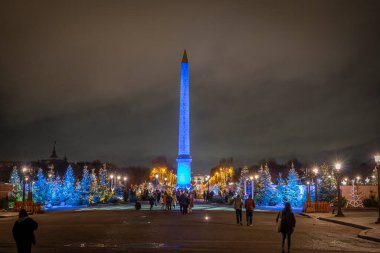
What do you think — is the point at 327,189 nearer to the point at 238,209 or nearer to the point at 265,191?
the point at 265,191

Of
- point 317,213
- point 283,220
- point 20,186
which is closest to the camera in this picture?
point 283,220

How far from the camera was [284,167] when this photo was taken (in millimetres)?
171375

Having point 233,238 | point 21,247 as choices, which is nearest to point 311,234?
point 233,238

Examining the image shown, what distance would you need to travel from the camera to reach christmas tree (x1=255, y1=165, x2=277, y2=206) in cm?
6034

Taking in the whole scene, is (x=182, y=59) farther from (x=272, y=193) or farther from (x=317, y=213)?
(x=317, y=213)

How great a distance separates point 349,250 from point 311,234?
19.0 feet

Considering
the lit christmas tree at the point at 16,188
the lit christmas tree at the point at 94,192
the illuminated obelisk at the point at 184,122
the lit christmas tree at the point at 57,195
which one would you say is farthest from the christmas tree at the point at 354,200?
the illuminated obelisk at the point at 184,122

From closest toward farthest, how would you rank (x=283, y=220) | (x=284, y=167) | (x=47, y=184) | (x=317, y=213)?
(x=283, y=220) < (x=317, y=213) < (x=47, y=184) < (x=284, y=167)

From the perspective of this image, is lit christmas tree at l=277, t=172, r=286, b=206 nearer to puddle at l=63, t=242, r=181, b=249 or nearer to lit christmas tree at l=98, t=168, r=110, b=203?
lit christmas tree at l=98, t=168, r=110, b=203

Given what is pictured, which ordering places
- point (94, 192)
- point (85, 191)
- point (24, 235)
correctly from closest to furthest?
1. point (24, 235)
2. point (85, 191)
3. point (94, 192)

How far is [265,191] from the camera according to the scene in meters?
60.7

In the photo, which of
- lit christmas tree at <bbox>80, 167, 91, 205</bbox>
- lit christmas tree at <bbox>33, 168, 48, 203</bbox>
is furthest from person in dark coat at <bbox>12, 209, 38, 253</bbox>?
lit christmas tree at <bbox>80, 167, 91, 205</bbox>

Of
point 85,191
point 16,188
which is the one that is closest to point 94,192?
point 85,191

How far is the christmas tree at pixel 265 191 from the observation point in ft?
198
